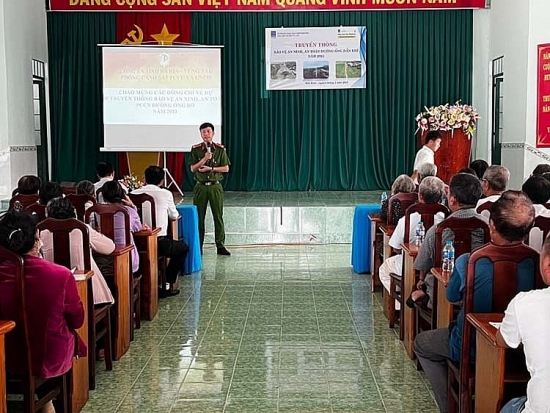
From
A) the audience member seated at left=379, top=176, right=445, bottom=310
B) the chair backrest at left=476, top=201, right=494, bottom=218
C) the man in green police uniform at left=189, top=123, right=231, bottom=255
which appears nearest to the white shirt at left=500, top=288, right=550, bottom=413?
the chair backrest at left=476, top=201, right=494, bottom=218

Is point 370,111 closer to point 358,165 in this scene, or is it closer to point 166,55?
point 358,165

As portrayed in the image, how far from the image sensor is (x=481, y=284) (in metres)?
3.07

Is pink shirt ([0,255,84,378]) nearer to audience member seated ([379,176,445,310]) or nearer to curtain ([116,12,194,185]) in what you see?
audience member seated ([379,176,445,310])

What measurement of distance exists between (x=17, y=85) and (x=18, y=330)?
7899mm

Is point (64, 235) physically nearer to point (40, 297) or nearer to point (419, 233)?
point (40, 297)

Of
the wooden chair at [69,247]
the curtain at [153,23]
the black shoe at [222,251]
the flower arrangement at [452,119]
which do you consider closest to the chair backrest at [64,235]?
the wooden chair at [69,247]

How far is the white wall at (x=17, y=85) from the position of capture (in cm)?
983

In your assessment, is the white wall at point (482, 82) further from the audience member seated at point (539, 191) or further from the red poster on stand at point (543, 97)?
the audience member seated at point (539, 191)

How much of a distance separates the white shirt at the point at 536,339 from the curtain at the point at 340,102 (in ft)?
33.0

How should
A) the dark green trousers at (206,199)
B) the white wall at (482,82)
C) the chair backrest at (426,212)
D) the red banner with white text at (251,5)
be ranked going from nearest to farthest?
the chair backrest at (426,212) < the dark green trousers at (206,199) < the red banner with white text at (251,5) < the white wall at (482,82)

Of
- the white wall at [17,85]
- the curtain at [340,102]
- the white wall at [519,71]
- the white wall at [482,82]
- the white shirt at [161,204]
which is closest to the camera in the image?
the white shirt at [161,204]

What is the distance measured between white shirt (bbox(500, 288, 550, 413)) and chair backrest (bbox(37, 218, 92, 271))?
90.8 inches

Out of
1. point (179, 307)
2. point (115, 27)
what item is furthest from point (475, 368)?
point (115, 27)

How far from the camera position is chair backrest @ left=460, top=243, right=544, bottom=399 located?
3016 millimetres
